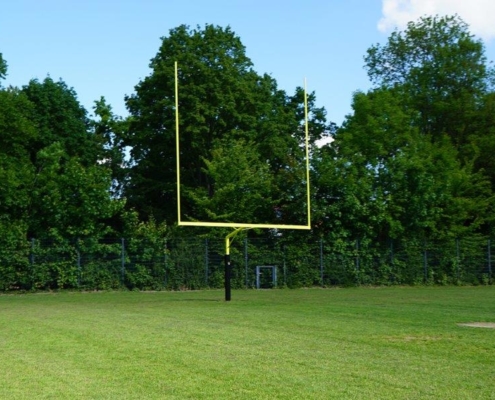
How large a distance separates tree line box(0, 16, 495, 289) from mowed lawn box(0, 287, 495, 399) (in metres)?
16.0

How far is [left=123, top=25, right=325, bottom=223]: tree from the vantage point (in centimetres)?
3669

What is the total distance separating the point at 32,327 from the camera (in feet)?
41.3

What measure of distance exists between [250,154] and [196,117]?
3.47 metres

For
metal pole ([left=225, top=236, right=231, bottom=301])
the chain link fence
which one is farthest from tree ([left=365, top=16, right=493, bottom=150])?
metal pole ([left=225, top=236, right=231, bottom=301])

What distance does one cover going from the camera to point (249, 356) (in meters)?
8.80

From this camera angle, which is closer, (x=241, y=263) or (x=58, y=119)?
(x=241, y=263)

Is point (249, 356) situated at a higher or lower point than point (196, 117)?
lower

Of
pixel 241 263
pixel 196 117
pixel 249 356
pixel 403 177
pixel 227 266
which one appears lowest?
pixel 249 356

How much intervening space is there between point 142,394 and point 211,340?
383 centimetres

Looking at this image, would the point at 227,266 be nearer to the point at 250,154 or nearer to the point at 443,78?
the point at 250,154

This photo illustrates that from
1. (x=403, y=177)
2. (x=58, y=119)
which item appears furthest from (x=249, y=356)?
(x=58, y=119)

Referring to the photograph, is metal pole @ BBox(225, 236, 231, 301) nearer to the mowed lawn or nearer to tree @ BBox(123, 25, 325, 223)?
the mowed lawn

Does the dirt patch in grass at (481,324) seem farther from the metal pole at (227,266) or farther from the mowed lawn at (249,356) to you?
the metal pole at (227,266)

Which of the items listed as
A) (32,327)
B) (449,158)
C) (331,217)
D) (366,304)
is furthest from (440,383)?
(449,158)
